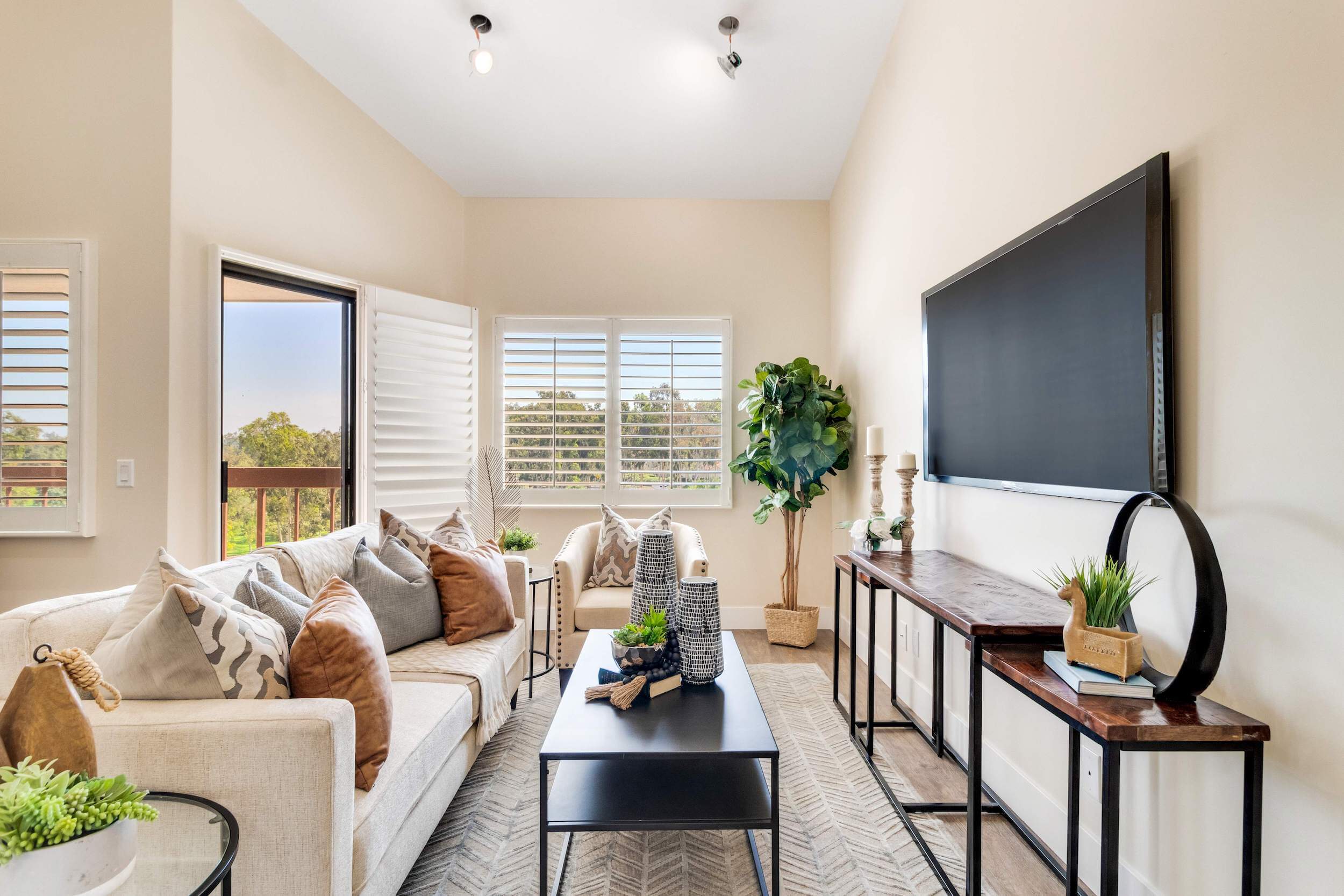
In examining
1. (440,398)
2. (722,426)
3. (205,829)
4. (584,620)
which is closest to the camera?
(205,829)

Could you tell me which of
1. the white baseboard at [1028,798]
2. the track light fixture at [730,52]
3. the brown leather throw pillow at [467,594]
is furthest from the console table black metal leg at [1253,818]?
the track light fixture at [730,52]

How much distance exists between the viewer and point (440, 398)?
412cm

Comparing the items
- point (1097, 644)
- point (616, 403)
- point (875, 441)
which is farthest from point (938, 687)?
point (616, 403)

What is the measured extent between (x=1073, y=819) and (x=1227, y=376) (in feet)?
3.12

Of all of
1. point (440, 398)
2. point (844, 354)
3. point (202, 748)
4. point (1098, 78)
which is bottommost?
point (202, 748)

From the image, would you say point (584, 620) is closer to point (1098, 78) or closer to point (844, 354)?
point (844, 354)

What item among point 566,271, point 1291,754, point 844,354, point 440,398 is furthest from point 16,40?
point 1291,754

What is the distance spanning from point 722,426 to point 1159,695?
3394mm

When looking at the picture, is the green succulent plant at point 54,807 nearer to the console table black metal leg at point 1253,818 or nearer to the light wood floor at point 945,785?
the console table black metal leg at point 1253,818

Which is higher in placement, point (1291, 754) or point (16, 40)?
point (16, 40)

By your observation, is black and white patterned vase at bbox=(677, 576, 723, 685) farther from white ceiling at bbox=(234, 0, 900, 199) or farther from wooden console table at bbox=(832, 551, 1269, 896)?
white ceiling at bbox=(234, 0, 900, 199)

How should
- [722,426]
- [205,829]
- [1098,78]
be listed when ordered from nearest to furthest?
[205,829]
[1098,78]
[722,426]

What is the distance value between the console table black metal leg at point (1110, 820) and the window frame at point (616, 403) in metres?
3.39

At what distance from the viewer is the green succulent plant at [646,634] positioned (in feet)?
6.75
